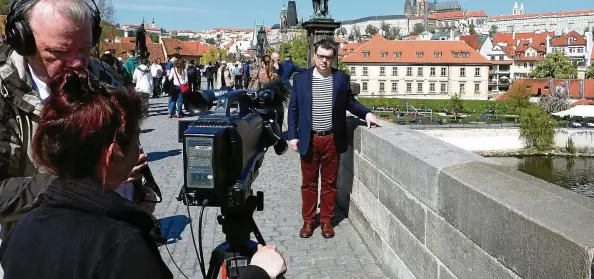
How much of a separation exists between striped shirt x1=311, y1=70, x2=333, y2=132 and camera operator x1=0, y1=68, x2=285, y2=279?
11.3ft

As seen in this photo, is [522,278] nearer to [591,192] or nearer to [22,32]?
[22,32]

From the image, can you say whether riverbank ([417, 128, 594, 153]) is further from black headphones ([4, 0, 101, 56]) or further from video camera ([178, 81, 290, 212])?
black headphones ([4, 0, 101, 56])

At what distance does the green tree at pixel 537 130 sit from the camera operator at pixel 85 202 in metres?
57.8

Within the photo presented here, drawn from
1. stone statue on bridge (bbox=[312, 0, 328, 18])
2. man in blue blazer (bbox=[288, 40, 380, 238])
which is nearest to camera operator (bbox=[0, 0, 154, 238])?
man in blue blazer (bbox=[288, 40, 380, 238])

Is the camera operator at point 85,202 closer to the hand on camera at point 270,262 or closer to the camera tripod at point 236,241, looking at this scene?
the hand on camera at point 270,262

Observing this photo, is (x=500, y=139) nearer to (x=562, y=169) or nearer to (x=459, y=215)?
(x=562, y=169)

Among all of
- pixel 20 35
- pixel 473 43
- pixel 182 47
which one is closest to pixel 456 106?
Answer: pixel 182 47

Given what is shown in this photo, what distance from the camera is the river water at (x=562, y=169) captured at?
44.0 meters

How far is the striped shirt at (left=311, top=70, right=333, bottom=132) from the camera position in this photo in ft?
16.6

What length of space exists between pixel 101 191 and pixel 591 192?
43915 millimetres

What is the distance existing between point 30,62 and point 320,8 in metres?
11.3

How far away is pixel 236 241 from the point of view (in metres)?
2.48

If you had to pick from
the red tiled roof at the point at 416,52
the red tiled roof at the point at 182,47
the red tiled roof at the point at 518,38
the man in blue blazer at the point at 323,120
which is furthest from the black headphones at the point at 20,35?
the red tiled roof at the point at 518,38

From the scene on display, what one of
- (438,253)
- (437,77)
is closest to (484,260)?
(438,253)
